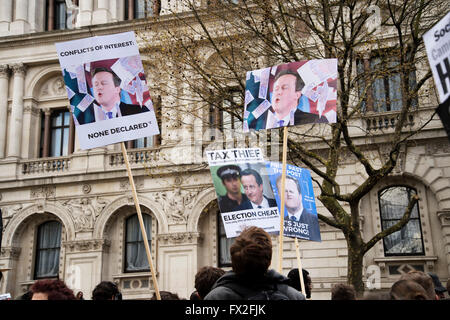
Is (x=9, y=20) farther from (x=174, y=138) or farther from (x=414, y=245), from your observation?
(x=414, y=245)

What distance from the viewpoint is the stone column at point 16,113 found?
2278cm

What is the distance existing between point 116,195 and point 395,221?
1011cm

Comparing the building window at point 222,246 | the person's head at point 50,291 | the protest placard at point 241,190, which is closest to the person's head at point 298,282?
the protest placard at point 241,190

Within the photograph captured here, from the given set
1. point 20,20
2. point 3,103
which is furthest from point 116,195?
point 20,20

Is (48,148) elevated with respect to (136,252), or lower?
elevated

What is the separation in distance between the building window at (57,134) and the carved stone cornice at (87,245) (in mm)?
4053

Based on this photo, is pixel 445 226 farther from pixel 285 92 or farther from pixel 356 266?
pixel 285 92

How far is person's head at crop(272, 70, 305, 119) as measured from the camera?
760 cm

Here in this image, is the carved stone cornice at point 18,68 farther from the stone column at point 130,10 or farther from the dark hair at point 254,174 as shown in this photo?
the dark hair at point 254,174

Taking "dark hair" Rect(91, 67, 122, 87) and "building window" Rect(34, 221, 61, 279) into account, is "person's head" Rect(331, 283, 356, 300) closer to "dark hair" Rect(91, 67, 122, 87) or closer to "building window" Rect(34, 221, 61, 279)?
"dark hair" Rect(91, 67, 122, 87)

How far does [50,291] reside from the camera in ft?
13.2

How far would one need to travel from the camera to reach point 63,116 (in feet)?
78.3
